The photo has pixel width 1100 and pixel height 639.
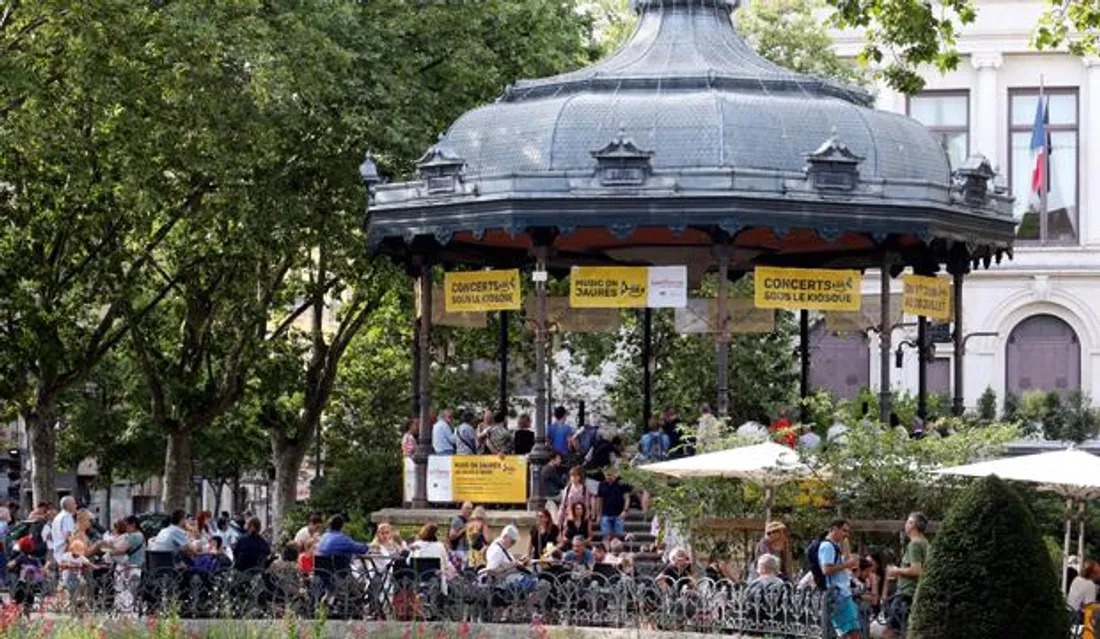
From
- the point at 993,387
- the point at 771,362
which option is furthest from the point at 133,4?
the point at 993,387

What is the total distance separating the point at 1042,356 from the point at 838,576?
45781mm

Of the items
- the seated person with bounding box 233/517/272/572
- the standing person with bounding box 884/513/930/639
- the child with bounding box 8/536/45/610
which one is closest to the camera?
the standing person with bounding box 884/513/930/639

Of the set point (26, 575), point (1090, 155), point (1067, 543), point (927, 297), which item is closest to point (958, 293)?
point (927, 297)

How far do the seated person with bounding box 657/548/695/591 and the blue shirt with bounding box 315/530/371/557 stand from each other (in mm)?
3546

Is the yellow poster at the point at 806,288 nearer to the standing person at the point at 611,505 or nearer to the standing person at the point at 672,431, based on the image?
the standing person at the point at 672,431

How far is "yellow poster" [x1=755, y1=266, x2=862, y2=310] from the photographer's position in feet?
132

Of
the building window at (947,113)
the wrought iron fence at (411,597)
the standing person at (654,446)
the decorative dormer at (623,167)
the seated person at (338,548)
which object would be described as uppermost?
the building window at (947,113)

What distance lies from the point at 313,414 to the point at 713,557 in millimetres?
22561

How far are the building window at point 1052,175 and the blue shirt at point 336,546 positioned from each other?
4220 centimetres

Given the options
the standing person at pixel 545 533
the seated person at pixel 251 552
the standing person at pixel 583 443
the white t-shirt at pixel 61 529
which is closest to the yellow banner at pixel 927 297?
the standing person at pixel 583 443

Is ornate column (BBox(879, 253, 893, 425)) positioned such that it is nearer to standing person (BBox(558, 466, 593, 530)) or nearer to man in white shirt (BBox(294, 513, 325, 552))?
standing person (BBox(558, 466, 593, 530))

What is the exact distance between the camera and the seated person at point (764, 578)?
2931cm

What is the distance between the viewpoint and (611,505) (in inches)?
1476

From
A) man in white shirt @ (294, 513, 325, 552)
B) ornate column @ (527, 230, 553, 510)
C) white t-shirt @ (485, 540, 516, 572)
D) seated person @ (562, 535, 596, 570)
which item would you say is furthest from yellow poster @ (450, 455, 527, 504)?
white t-shirt @ (485, 540, 516, 572)
